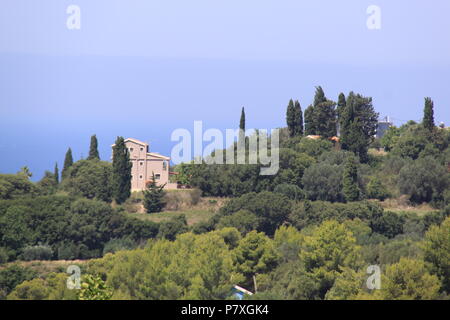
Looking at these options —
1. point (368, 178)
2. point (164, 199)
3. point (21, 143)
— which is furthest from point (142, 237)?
point (21, 143)

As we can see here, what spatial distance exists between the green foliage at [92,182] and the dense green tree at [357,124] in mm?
11256

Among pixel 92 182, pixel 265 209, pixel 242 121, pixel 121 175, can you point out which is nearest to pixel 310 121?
pixel 242 121

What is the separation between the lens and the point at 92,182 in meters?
52.9

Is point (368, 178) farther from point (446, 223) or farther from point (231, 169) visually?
point (446, 223)

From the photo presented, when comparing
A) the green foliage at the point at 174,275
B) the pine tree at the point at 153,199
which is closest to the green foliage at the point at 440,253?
the green foliage at the point at 174,275

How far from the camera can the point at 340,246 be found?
123ft

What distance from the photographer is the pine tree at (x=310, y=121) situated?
58250 millimetres

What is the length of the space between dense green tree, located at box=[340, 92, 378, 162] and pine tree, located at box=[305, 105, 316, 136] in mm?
2270

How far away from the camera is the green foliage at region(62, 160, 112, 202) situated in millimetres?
52062

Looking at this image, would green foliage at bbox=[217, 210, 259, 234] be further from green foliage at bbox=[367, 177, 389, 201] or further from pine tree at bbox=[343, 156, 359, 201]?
green foliage at bbox=[367, 177, 389, 201]

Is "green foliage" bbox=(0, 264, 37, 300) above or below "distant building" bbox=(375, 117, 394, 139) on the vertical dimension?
below

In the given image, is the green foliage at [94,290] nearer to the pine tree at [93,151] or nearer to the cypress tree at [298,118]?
the pine tree at [93,151]

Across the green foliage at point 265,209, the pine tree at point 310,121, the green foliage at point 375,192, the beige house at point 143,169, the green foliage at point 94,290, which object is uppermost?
the pine tree at point 310,121

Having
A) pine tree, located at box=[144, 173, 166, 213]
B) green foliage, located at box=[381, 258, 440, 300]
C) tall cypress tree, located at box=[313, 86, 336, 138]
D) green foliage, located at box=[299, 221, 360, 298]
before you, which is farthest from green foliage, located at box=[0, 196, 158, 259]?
green foliage, located at box=[381, 258, 440, 300]
